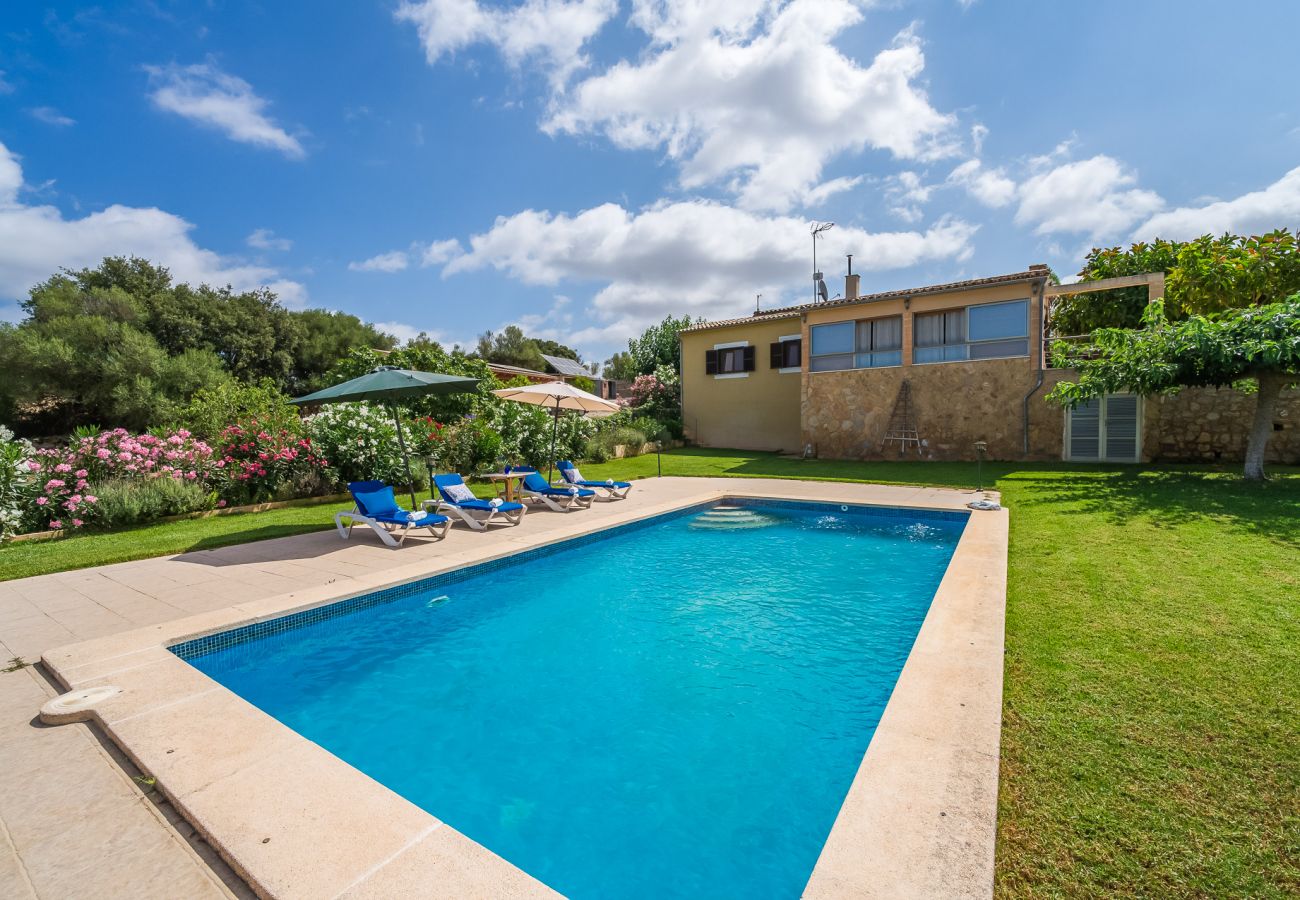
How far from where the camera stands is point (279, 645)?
4.76 metres

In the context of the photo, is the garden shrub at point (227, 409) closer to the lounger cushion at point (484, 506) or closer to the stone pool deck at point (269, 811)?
the lounger cushion at point (484, 506)

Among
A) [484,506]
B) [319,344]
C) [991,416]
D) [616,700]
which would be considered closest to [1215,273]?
[991,416]

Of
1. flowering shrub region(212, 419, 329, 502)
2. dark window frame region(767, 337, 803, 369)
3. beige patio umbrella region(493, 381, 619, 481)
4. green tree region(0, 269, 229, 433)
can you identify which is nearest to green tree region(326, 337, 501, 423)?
beige patio umbrella region(493, 381, 619, 481)

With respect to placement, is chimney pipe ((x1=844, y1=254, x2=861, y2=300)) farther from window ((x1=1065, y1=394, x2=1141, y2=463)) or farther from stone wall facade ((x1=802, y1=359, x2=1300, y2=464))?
window ((x1=1065, y1=394, x2=1141, y2=463))

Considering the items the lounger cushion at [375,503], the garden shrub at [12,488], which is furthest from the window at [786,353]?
the garden shrub at [12,488]

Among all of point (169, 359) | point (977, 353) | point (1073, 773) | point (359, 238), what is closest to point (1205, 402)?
point (977, 353)

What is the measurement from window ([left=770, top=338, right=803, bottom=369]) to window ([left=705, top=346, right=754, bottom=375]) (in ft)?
3.26

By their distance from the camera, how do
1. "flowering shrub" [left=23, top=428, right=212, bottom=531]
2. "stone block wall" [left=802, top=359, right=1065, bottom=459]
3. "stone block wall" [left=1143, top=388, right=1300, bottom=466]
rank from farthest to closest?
"stone block wall" [left=802, top=359, right=1065, bottom=459], "stone block wall" [left=1143, top=388, right=1300, bottom=466], "flowering shrub" [left=23, top=428, right=212, bottom=531]

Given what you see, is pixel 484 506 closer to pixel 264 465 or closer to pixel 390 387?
pixel 390 387

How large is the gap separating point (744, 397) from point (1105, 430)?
11.7 meters

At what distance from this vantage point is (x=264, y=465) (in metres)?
10.2

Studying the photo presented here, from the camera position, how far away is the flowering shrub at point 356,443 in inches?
433

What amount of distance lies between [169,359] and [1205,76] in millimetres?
36935

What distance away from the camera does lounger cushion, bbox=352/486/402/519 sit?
300 inches
